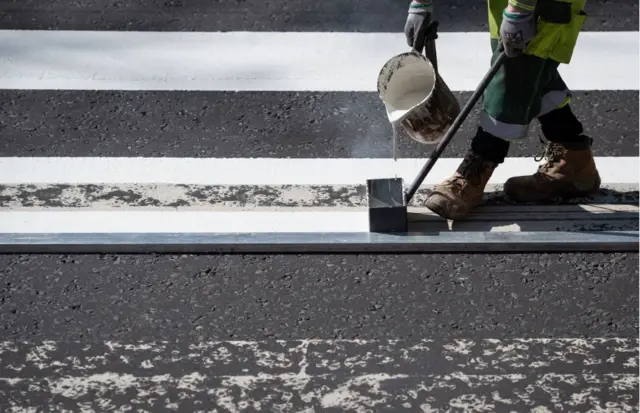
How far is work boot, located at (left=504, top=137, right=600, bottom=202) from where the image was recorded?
15.4 ft

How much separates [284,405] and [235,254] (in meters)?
0.99

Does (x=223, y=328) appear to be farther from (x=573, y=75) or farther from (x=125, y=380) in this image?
(x=573, y=75)

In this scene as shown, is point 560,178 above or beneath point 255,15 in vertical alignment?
beneath

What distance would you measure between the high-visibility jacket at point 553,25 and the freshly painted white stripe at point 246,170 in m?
0.82

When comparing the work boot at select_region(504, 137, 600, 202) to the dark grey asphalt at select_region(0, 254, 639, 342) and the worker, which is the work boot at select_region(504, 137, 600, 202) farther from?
the dark grey asphalt at select_region(0, 254, 639, 342)

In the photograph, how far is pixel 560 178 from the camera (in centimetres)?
471

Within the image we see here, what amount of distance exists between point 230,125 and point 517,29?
180cm

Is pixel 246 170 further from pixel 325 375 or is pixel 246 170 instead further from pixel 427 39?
pixel 325 375

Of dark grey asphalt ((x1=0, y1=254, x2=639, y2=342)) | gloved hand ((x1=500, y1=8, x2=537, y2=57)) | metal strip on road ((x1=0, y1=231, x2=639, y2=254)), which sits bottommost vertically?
dark grey asphalt ((x1=0, y1=254, x2=639, y2=342))

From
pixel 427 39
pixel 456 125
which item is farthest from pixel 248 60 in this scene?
pixel 456 125

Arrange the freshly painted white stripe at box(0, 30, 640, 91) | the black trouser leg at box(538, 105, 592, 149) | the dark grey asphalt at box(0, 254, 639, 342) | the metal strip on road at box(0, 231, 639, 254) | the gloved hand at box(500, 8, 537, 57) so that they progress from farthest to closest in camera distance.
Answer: the freshly painted white stripe at box(0, 30, 640, 91), the black trouser leg at box(538, 105, 592, 149), the metal strip on road at box(0, 231, 639, 254), the gloved hand at box(500, 8, 537, 57), the dark grey asphalt at box(0, 254, 639, 342)

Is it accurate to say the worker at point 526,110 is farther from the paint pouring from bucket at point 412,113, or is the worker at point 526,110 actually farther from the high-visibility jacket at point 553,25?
the paint pouring from bucket at point 412,113

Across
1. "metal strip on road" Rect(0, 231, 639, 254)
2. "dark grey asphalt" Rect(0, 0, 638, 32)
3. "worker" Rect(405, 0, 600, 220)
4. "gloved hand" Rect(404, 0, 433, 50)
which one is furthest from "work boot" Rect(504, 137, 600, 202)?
"dark grey asphalt" Rect(0, 0, 638, 32)

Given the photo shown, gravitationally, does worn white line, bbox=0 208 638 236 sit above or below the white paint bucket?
below
